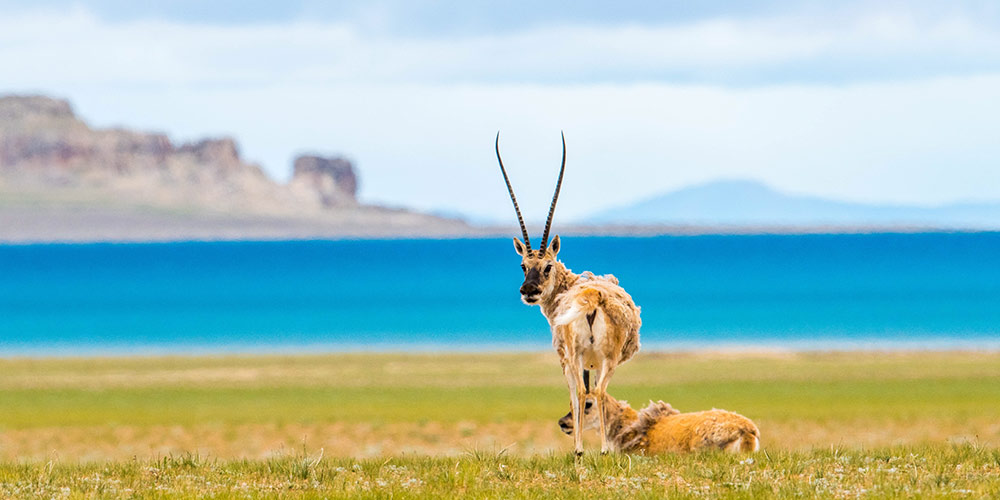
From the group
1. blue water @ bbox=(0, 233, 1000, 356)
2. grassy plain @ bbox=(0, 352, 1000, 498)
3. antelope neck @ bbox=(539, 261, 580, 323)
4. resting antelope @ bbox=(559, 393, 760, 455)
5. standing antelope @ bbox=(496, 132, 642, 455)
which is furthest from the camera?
blue water @ bbox=(0, 233, 1000, 356)

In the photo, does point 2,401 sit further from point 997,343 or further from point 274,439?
point 997,343

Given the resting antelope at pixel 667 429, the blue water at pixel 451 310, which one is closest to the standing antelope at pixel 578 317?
the resting antelope at pixel 667 429

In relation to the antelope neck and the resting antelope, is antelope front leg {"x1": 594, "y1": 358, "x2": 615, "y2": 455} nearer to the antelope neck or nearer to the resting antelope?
the antelope neck

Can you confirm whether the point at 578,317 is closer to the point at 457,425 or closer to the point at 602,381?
the point at 602,381

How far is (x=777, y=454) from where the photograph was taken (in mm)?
12508

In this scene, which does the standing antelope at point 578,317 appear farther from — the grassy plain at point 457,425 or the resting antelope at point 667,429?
the resting antelope at point 667,429

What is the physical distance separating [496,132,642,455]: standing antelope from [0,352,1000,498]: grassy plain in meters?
0.82

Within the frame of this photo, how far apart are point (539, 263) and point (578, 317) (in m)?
0.64

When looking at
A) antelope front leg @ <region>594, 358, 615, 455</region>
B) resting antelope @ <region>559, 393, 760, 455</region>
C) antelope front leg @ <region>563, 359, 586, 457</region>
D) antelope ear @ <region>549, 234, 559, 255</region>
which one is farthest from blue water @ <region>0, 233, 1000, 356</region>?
antelope ear @ <region>549, 234, 559, 255</region>

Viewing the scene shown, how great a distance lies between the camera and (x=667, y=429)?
45.2ft

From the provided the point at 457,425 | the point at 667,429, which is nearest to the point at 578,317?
the point at 667,429

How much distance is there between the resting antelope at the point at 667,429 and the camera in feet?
44.2

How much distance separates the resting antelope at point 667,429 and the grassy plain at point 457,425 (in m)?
0.38

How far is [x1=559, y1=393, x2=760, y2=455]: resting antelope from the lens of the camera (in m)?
13.5
